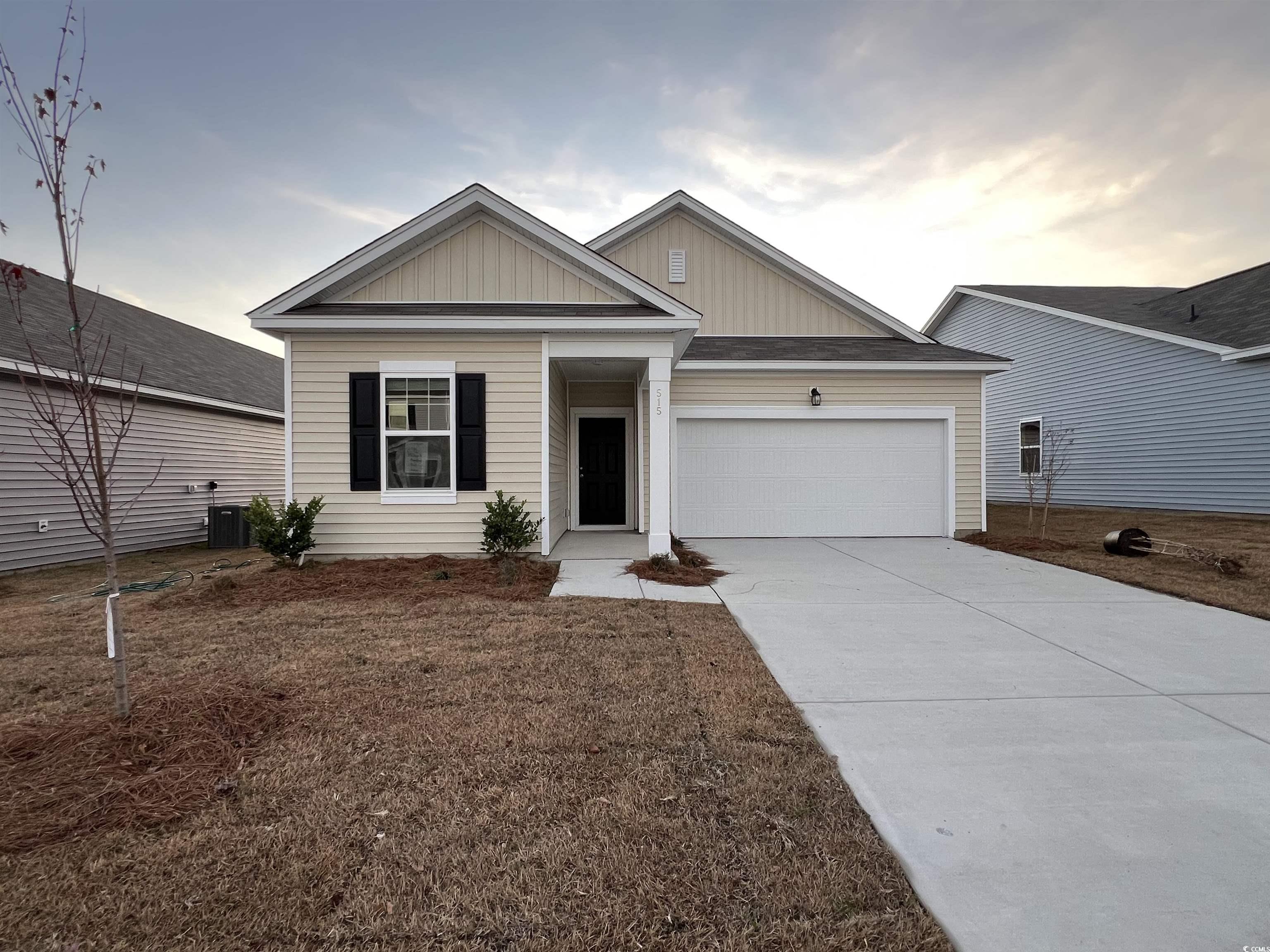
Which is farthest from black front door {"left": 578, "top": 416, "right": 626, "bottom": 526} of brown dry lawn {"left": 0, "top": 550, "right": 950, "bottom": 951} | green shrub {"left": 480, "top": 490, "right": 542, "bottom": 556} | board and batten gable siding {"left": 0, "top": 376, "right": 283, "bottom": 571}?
brown dry lawn {"left": 0, "top": 550, "right": 950, "bottom": 951}

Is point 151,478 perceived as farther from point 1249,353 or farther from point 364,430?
point 1249,353

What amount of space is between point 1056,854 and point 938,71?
40.8 ft

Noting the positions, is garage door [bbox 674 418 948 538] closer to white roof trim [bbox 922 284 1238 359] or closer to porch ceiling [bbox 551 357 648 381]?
porch ceiling [bbox 551 357 648 381]

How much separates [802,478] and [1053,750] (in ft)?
26.6

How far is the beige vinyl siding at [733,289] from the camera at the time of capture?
12.8m

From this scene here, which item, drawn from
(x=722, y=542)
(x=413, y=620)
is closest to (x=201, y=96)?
(x=413, y=620)

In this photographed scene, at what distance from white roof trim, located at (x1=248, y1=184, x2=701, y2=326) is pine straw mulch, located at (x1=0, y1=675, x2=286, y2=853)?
587 centimetres

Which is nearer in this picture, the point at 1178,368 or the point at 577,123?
the point at 577,123

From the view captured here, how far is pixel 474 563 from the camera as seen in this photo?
310 inches

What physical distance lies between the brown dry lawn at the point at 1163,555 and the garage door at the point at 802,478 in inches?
56.2

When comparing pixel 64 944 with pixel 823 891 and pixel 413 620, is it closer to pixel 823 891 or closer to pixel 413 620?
pixel 823 891

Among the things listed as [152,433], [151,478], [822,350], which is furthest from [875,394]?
[151,478]

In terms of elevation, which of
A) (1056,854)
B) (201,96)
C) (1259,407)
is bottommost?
(1056,854)

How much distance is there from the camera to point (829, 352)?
11133 mm
